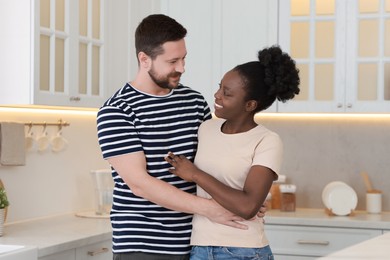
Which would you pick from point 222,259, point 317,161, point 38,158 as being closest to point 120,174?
point 222,259

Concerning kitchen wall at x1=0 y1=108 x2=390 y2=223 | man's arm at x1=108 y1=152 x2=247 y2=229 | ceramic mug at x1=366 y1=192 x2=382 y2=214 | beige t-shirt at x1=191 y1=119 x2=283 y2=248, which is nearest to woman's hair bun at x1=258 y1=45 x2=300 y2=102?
beige t-shirt at x1=191 y1=119 x2=283 y2=248

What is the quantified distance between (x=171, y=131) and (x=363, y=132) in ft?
8.04

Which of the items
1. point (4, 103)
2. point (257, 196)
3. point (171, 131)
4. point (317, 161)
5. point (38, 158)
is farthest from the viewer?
point (317, 161)

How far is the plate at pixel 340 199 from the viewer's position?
4.30 metres

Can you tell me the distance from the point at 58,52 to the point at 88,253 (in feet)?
3.03

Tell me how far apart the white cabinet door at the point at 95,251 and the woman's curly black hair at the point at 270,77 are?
1.31 meters

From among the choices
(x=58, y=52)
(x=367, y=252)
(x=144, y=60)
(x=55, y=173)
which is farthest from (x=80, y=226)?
(x=367, y=252)

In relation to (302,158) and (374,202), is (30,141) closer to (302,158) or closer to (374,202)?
(302,158)

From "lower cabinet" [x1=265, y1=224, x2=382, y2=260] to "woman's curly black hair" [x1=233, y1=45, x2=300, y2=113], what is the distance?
1.83 metres

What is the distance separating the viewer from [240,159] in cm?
232

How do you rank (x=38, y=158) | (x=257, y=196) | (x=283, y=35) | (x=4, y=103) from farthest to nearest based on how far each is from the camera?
(x=283, y=35)
(x=38, y=158)
(x=4, y=103)
(x=257, y=196)

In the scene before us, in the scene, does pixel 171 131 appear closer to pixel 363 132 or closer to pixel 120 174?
pixel 120 174

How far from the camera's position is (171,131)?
2.41 metres

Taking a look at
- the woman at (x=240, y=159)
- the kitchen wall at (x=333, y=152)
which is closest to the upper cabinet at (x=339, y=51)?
the kitchen wall at (x=333, y=152)
